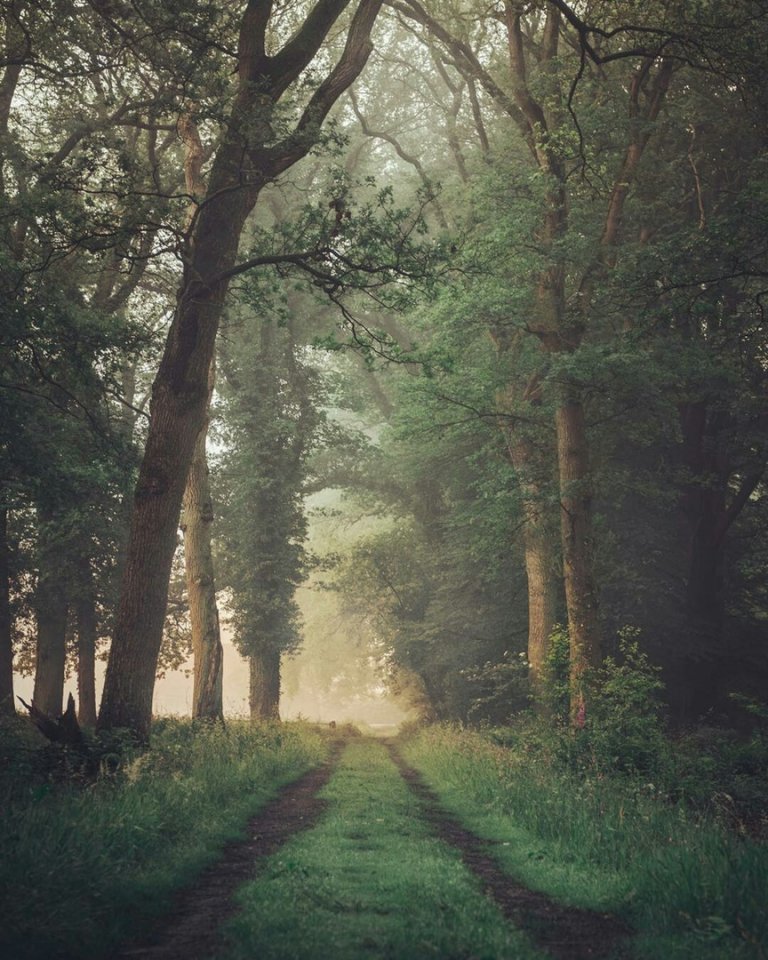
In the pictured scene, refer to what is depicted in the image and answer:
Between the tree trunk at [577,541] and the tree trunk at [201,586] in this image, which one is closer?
the tree trunk at [577,541]

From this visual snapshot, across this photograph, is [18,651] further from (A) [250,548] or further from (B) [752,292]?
(B) [752,292]

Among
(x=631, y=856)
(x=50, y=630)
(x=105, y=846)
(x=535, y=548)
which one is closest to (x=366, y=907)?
(x=105, y=846)

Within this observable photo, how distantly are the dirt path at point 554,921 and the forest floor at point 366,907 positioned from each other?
0.04 feet

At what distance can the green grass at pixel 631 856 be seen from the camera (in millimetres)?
4773

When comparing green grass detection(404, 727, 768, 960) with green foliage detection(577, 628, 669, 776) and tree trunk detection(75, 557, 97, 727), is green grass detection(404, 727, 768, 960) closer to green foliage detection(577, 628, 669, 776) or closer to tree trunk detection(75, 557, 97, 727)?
green foliage detection(577, 628, 669, 776)

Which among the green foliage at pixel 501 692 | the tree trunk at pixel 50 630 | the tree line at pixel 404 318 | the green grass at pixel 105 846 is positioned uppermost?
the tree line at pixel 404 318

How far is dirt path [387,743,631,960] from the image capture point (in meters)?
4.70

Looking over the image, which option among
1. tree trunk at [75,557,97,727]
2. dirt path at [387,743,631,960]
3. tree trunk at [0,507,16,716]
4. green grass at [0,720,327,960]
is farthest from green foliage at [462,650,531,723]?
dirt path at [387,743,631,960]

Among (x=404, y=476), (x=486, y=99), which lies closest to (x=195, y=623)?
(x=404, y=476)

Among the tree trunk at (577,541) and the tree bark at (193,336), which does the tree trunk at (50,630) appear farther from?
the tree trunk at (577,541)

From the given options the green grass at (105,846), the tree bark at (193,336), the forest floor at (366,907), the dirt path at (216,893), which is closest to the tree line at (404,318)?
the tree bark at (193,336)

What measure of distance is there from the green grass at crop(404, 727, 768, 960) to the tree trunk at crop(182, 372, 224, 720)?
851 cm

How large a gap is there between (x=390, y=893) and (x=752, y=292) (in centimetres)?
1541

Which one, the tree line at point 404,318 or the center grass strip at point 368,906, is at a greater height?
the tree line at point 404,318
